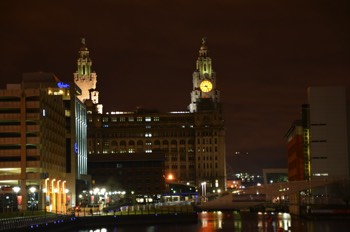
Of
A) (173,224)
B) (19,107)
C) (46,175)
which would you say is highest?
(19,107)

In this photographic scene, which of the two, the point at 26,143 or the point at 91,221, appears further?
the point at 26,143

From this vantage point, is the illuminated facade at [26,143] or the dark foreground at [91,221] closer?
the dark foreground at [91,221]

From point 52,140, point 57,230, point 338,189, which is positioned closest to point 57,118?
point 52,140

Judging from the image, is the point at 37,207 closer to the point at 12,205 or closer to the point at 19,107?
the point at 12,205

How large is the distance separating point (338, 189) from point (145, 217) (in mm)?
64049

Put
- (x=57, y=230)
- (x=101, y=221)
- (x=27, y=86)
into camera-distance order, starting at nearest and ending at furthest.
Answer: (x=57, y=230)
(x=101, y=221)
(x=27, y=86)

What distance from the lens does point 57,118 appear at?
6816 inches

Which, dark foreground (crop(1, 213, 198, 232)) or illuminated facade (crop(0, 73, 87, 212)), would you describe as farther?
→ illuminated facade (crop(0, 73, 87, 212))

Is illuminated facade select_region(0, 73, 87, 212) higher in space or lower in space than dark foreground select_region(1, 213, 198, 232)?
higher

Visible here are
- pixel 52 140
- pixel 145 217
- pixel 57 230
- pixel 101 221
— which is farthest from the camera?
pixel 52 140

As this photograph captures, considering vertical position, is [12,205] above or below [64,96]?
below

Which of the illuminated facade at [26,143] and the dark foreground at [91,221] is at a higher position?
the illuminated facade at [26,143]

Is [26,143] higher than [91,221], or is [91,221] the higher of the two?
[26,143]

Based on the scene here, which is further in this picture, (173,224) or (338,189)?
(338,189)
